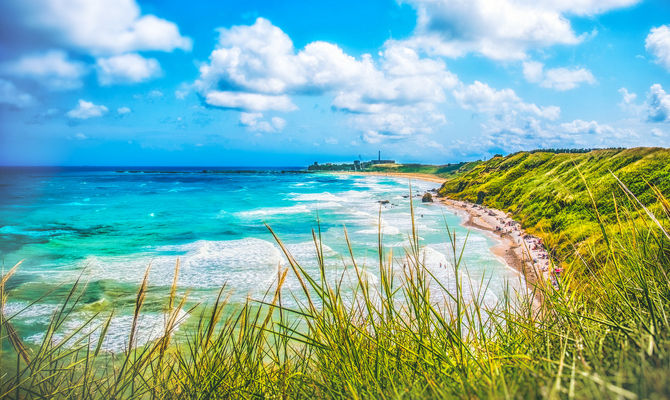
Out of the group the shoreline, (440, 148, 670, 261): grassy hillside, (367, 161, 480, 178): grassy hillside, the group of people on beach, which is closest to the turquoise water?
the shoreline

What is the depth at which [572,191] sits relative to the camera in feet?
64.4

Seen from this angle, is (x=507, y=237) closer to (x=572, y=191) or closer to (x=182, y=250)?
(x=572, y=191)

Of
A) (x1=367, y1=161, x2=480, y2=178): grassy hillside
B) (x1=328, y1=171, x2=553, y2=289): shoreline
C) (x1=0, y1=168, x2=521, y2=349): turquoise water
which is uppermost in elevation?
(x1=367, y1=161, x2=480, y2=178): grassy hillside

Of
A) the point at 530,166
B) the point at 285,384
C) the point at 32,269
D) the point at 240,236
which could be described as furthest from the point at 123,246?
the point at 530,166

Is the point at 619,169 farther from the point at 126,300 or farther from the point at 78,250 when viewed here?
the point at 78,250

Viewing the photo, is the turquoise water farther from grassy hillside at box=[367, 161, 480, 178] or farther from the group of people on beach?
grassy hillside at box=[367, 161, 480, 178]

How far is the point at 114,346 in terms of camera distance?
8297 mm

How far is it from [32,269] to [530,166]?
36066 millimetres

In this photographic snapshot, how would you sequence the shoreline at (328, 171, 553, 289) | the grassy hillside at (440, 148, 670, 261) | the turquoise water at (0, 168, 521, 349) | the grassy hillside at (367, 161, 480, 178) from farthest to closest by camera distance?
the grassy hillside at (367, 161, 480, 178), the grassy hillside at (440, 148, 670, 261), the shoreline at (328, 171, 553, 289), the turquoise water at (0, 168, 521, 349)

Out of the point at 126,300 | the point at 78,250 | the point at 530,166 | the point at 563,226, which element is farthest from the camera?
the point at 530,166

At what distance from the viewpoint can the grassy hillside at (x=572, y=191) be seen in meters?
13.4

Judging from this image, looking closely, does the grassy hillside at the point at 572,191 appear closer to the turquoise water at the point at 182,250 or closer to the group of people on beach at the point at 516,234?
the group of people on beach at the point at 516,234

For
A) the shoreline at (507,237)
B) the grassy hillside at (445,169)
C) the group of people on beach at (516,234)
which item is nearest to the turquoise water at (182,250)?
the shoreline at (507,237)

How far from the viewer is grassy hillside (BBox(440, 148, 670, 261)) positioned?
13.4 metres
